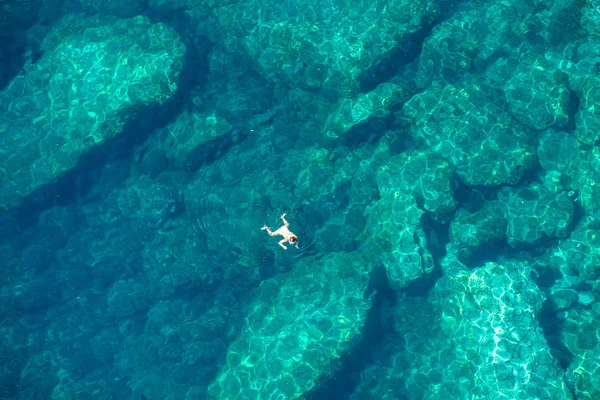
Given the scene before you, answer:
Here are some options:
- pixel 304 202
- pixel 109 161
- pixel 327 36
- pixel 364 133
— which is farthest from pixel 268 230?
pixel 109 161

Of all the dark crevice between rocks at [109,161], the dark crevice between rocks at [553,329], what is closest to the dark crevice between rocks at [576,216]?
the dark crevice between rocks at [553,329]

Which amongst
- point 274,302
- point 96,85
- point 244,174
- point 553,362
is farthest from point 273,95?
point 553,362

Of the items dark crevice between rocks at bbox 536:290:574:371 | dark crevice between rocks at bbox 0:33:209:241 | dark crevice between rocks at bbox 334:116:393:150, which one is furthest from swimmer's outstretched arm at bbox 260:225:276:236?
dark crevice between rocks at bbox 536:290:574:371

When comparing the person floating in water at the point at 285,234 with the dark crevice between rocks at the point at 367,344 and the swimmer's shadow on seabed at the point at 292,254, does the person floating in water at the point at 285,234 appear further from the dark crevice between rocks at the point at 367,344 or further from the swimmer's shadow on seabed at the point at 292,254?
the dark crevice between rocks at the point at 367,344

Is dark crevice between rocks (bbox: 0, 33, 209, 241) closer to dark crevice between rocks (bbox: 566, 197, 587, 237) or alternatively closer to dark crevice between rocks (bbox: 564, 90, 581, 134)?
dark crevice between rocks (bbox: 564, 90, 581, 134)

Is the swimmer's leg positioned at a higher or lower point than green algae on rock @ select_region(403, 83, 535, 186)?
lower
